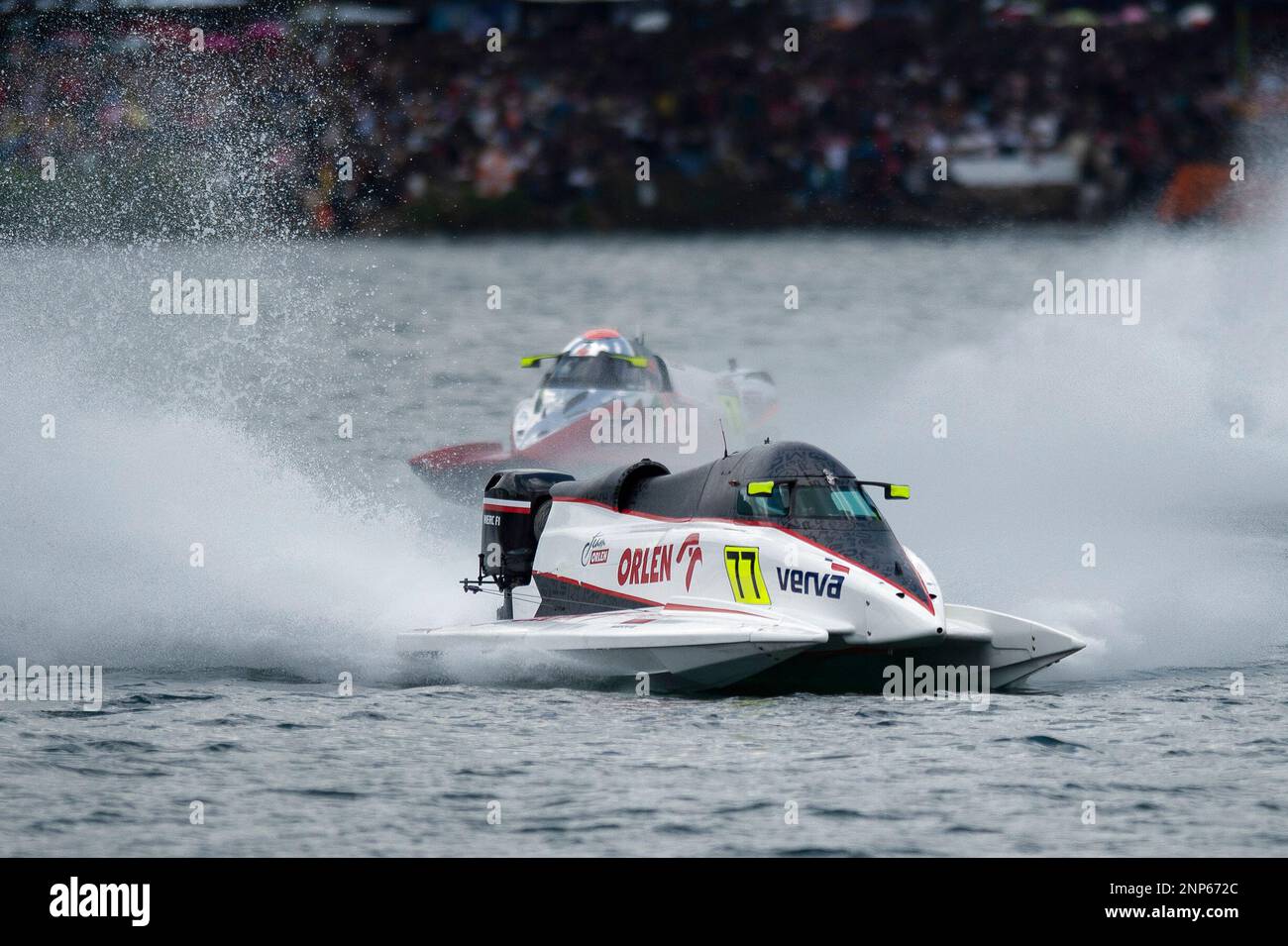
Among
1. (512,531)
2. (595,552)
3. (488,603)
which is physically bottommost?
(488,603)

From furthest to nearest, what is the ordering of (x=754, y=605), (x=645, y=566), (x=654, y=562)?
1. (x=645, y=566)
2. (x=654, y=562)
3. (x=754, y=605)

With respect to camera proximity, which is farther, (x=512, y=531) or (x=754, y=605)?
(x=512, y=531)

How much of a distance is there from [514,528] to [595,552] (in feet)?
4.43

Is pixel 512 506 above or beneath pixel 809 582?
above

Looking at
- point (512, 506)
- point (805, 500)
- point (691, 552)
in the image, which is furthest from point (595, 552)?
point (805, 500)

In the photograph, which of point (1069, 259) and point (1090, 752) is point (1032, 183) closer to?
point (1069, 259)

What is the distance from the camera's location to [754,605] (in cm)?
1245

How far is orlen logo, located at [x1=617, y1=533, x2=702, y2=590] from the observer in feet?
42.7

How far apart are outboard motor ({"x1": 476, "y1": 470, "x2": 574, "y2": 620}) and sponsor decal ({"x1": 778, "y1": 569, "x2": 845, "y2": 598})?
3.28 metres

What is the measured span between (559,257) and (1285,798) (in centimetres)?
4202

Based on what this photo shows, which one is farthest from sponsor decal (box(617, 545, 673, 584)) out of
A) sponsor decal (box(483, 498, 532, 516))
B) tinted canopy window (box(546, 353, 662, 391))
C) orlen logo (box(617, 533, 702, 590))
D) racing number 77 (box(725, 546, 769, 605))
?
tinted canopy window (box(546, 353, 662, 391))

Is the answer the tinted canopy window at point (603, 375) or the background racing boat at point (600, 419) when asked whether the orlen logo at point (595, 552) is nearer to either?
the background racing boat at point (600, 419)

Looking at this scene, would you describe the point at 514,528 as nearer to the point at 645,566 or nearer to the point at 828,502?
the point at 645,566
